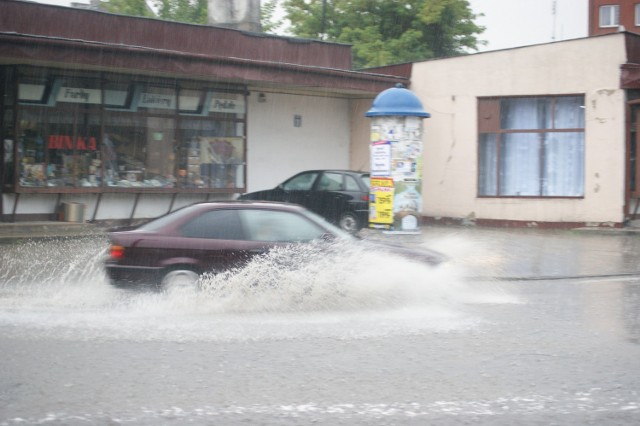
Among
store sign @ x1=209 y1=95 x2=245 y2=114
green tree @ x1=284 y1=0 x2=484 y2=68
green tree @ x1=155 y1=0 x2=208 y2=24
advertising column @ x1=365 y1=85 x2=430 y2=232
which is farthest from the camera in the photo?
green tree @ x1=155 y1=0 x2=208 y2=24

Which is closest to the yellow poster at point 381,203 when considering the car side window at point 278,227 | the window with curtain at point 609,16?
the car side window at point 278,227

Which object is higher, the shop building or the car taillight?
the shop building

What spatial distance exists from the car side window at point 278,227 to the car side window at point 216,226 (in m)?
0.12

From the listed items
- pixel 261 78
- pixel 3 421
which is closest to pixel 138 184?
pixel 261 78

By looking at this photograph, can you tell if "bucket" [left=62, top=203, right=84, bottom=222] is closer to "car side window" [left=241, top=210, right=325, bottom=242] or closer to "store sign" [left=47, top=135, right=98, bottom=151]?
"store sign" [left=47, top=135, right=98, bottom=151]

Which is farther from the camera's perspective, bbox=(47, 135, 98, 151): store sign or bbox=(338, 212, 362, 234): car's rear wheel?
bbox=(338, 212, 362, 234): car's rear wheel

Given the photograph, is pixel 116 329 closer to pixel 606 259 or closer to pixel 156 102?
pixel 606 259

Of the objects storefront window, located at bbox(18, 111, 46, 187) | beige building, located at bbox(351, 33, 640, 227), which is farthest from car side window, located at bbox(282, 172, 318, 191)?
storefront window, located at bbox(18, 111, 46, 187)

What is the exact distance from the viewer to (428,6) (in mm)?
38875

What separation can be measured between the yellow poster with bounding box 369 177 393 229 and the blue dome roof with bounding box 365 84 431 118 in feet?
4.25

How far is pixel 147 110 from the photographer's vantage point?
19.7 meters

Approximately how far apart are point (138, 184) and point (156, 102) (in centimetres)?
209

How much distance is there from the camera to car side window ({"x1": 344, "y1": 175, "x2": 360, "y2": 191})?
62.2 feet

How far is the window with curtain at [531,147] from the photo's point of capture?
20.6 meters
